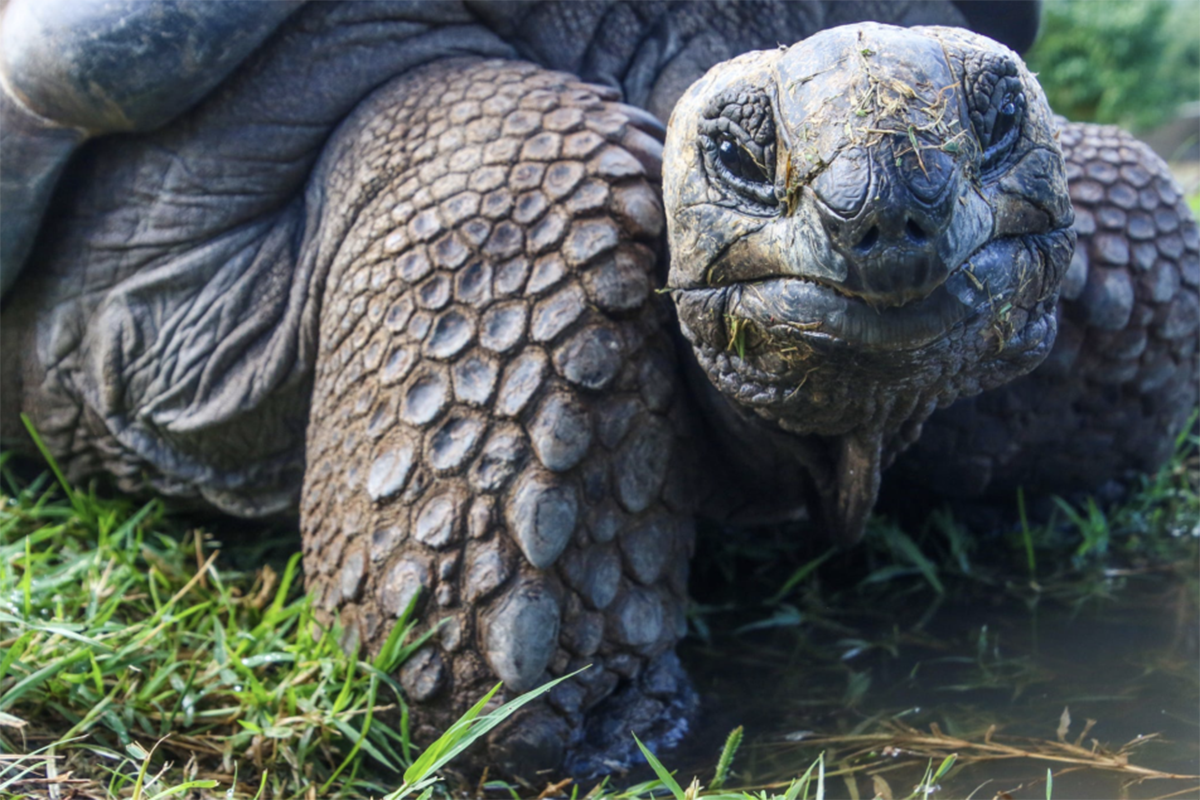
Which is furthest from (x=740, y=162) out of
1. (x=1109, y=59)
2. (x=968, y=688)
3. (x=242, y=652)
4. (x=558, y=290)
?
(x=1109, y=59)

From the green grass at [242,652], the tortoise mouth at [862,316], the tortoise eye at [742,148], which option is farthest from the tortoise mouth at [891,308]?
the green grass at [242,652]

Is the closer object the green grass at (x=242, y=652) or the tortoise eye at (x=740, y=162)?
the tortoise eye at (x=740, y=162)

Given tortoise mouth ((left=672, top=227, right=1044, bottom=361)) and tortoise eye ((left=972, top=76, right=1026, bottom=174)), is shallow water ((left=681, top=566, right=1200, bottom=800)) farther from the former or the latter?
tortoise eye ((left=972, top=76, right=1026, bottom=174))

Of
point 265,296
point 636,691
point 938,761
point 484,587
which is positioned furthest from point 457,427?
point 938,761

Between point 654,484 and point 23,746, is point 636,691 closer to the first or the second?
point 654,484

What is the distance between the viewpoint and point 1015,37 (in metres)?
2.63

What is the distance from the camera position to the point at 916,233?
121 cm

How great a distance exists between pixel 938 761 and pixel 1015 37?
180 cm

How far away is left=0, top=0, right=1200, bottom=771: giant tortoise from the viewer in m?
1.33

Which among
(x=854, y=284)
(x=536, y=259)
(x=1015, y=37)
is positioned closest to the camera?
(x=854, y=284)

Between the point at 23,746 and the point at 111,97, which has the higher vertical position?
the point at 111,97

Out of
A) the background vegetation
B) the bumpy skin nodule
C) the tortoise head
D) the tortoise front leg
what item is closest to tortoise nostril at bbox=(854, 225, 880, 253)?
the tortoise head

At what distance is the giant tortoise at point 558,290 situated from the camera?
1331 mm

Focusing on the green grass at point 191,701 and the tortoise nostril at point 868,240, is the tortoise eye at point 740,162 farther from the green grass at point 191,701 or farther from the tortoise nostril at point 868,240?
the green grass at point 191,701
